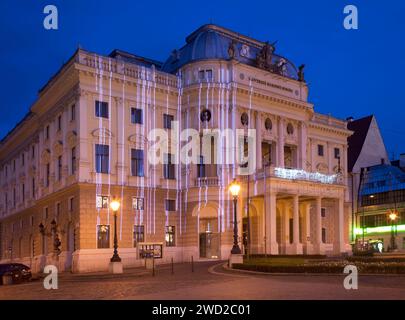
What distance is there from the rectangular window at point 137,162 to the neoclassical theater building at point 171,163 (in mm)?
98

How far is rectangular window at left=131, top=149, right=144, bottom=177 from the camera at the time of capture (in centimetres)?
5369

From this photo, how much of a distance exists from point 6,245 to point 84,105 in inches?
1416

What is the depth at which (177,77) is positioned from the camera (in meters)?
57.5

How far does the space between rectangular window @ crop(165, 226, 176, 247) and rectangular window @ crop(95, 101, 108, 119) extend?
41.1 ft

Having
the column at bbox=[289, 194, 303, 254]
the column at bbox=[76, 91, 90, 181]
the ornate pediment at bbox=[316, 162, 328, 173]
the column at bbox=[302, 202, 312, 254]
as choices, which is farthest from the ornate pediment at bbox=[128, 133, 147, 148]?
the ornate pediment at bbox=[316, 162, 328, 173]

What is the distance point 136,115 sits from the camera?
54.2m

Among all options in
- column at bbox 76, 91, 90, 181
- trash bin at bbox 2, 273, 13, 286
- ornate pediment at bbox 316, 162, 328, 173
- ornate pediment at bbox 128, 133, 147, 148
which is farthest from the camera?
ornate pediment at bbox 316, 162, 328, 173

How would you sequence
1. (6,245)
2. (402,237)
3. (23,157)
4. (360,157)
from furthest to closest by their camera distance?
1. (360,157)
2. (402,237)
3. (6,245)
4. (23,157)

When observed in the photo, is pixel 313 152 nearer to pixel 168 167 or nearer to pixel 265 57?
pixel 265 57

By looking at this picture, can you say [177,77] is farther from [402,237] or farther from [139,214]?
[402,237]

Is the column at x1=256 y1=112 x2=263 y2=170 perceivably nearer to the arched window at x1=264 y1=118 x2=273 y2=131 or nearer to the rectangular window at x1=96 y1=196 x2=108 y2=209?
the arched window at x1=264 y1=118 x2=273 y2=131

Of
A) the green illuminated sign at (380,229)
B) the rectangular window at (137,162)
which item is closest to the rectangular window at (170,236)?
the rectangular window at (137,162)

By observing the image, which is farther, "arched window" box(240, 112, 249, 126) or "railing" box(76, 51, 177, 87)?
"arched window" box(240, 112, 249, 126)
